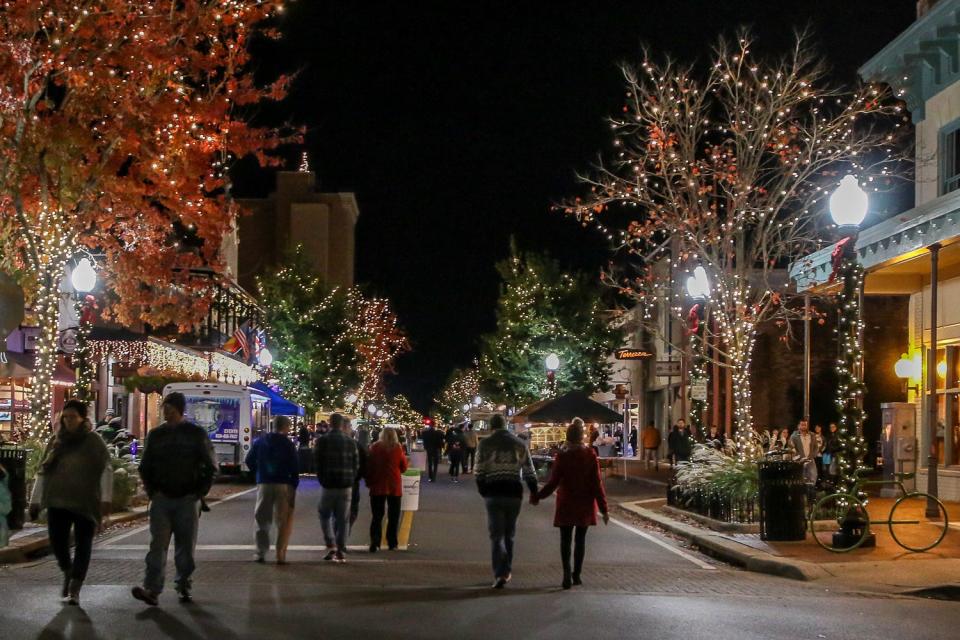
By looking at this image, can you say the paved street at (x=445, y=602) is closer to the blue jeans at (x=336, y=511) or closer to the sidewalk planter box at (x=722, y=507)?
the blue jeans at (x=336, y=511)

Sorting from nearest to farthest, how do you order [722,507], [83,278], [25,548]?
[25,548], [722,507], [83,278]

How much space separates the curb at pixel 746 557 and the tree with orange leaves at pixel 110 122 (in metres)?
10.1

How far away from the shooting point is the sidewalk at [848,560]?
13383mm

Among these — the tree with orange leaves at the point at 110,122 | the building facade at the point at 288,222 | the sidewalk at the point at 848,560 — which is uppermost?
the building facade at the point at 288,222

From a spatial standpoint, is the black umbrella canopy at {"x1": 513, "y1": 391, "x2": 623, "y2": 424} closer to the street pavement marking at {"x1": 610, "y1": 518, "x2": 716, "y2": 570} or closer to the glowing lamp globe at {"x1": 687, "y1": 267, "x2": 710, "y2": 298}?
the glowing lamp globe at {"x1": 687, "y1": 267, "x2": 710, "y2": 298}

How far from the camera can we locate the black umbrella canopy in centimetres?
3469

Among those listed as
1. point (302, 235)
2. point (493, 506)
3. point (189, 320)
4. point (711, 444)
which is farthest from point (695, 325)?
point (302, 235)

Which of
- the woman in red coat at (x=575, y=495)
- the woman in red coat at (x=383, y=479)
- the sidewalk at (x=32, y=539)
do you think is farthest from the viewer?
the woman in red coat at (x=383, y=479)

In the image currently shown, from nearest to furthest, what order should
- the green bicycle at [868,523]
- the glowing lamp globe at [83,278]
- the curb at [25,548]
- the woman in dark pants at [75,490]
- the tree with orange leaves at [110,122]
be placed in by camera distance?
the woman in dark pants at [75,490] < the curb at [25,548] < the green bicycle at [868,523] < the tree with orange leaves at [110,122] < the glowing lamp globe at [83,278]

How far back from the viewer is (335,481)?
1477 cm

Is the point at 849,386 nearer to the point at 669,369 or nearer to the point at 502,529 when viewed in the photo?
the point at 502,529

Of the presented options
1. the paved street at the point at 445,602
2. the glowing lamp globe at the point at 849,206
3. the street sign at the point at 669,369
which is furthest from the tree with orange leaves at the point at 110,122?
the street sign at the point at 669,369

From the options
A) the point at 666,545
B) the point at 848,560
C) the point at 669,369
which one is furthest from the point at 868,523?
the point at 669,369

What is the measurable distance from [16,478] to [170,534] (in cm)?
782
